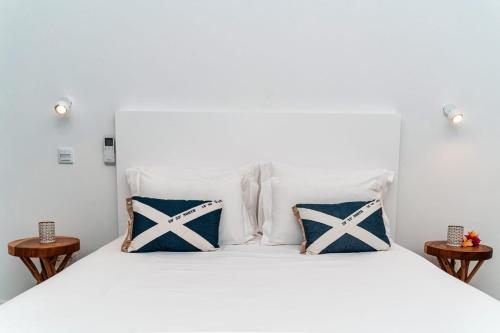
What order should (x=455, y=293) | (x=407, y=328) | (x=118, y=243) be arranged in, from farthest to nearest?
(x=118, y=243) < (x=455, y=293) < (x=407, y=328)

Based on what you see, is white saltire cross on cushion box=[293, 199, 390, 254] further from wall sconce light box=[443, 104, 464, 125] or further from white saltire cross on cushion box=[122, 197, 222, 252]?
wall sconce light box=[443, 104, 464, 125]

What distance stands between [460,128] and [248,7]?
1.56m

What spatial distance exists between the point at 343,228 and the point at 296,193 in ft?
1.10

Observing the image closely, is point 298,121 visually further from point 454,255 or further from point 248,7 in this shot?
point 454,255

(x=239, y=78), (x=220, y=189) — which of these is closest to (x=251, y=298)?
(x=220, y=189)

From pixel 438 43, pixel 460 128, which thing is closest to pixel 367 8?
pixel 438 43

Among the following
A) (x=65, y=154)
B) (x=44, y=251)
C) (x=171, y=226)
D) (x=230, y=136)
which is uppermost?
(x=230, y=136)

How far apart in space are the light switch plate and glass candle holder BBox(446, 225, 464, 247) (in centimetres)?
233

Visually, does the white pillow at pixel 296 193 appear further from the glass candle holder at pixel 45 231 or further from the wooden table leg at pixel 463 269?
the glass candle holder at pixel 45 231

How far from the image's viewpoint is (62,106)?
2.34 m

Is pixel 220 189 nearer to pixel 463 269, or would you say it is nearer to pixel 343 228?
pixel 343 228

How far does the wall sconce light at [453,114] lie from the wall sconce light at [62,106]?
2.38 metres

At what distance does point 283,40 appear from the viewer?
241cm

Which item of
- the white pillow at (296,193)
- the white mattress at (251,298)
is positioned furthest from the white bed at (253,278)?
the white pillow at (296,193)
